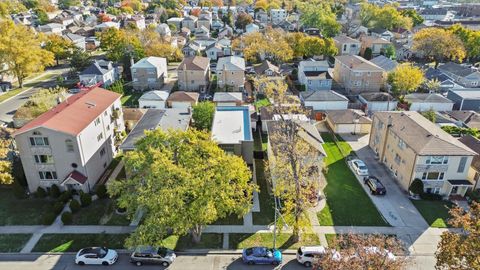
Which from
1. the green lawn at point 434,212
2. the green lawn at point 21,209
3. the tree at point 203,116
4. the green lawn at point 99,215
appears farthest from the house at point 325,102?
the green lawn at point 21,209

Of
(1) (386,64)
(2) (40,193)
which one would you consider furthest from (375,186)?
(1) (386,64)

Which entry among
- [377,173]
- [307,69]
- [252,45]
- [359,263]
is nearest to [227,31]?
[252,45]

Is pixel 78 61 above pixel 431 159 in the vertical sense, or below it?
below

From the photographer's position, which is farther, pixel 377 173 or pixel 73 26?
pixel 73 26

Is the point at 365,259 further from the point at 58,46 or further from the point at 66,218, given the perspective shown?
the point at 58,46

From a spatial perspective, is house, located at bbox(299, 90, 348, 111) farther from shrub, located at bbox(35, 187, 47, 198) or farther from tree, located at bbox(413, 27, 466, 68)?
shrub, located at bbox(35, 187, 47, 198)

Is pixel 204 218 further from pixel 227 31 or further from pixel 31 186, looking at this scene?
pixel 227 31
